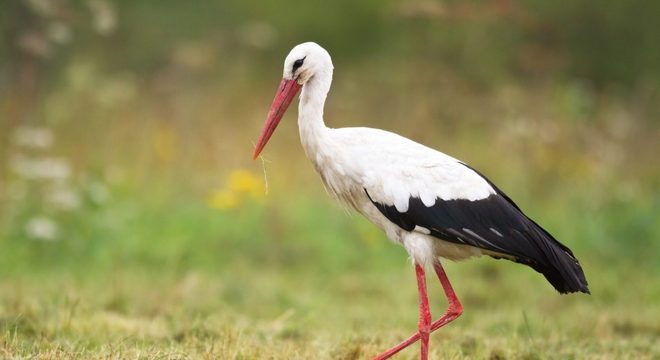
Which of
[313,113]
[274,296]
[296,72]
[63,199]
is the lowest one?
[274,296]

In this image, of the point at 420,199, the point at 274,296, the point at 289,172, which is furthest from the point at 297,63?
the point at 289,172

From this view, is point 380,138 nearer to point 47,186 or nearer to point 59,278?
point 59,278

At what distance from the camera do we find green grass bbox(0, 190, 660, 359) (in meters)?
4.65

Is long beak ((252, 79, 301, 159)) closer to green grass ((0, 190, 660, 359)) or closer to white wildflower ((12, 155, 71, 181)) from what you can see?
green grass ((0, 190, 660, 359))

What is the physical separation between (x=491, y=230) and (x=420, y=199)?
32 centimetres

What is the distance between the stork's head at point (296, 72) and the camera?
4.41 meters

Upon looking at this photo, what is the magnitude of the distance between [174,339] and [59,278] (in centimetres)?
257

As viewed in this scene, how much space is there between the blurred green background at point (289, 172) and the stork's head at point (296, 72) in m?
0.95

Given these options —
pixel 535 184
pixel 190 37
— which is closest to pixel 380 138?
pixel 535 184

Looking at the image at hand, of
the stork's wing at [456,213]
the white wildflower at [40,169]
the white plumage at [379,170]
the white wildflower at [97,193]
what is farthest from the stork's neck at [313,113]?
the white wildflower at [97,193]

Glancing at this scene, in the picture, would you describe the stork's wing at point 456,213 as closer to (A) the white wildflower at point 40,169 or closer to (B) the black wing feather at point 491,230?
(B) the black wing feather at point 491,230

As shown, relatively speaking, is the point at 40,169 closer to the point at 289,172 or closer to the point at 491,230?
the point at 289,172

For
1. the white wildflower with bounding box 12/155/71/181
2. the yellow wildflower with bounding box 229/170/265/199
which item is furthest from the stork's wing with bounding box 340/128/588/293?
the white wildflower with bounding box 12/155/71/181

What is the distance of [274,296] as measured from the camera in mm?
6699
